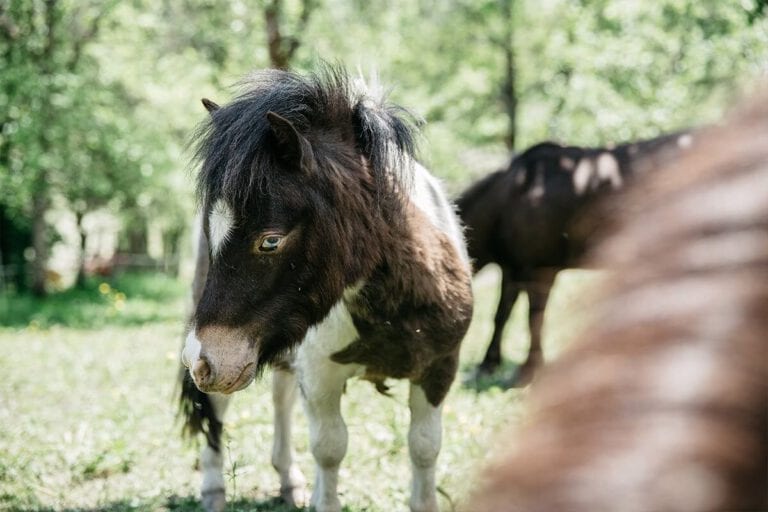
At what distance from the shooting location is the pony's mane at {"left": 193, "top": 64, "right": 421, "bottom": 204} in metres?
2.76

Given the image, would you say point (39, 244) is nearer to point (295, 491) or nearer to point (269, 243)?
point (295, 491)

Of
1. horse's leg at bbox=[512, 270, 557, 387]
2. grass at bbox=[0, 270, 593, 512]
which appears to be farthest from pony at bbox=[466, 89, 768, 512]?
horse's leg at bbox=[512, 270, 557, 387]

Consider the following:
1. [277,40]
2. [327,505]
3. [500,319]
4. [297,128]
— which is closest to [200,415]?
[327,505]

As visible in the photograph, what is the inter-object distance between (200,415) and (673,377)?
12.5 feet

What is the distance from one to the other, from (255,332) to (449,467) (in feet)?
7.47

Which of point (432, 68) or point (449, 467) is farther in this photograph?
point (432, 68)

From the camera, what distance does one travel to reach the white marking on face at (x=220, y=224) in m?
2.70

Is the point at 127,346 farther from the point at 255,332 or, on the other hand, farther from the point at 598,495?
the point at 598,495

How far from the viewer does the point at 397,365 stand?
10.7 ft

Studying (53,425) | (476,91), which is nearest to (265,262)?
(53,425)

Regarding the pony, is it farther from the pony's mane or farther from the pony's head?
the pony's mane

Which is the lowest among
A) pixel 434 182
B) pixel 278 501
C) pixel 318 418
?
pixel 278 501

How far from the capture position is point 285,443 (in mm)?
4312

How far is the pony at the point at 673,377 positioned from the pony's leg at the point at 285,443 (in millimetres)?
3568
